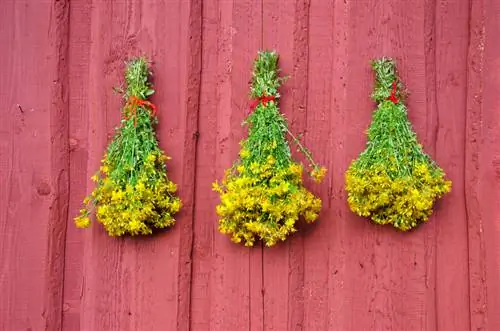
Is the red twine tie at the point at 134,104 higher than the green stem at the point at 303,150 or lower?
higher

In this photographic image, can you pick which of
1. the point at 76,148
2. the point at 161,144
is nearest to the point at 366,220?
the point at 161,144

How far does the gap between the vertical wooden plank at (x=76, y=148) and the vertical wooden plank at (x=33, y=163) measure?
3 cm

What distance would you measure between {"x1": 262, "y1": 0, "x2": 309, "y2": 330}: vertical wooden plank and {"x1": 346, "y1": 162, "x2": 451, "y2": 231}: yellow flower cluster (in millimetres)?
287

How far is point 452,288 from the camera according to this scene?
2.21 metres

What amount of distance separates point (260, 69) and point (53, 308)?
127cm

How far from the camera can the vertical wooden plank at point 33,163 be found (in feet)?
7.46

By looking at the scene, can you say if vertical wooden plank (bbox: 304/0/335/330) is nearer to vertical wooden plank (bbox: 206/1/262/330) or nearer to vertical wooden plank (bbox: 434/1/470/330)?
vertical wooden plank (bbox: 206/1/262/330)

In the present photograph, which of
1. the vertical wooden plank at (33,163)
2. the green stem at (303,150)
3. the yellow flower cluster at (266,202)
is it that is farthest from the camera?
the vertical wooden plank at (33,163)

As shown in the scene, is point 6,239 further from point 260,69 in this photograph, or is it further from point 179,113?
point 260,69

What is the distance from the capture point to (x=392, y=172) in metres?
2.09

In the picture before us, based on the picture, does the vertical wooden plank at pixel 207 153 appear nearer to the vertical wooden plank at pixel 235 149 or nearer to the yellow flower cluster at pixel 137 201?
the vertical wooden plank at pixel 235 149

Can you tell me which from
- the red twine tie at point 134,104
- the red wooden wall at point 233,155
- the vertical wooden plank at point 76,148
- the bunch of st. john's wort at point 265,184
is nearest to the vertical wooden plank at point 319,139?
the red wooden wall at point 233,155

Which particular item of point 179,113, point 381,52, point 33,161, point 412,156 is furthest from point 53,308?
point 381,52

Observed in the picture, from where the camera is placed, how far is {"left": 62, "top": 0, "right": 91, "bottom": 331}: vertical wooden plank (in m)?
2.29
